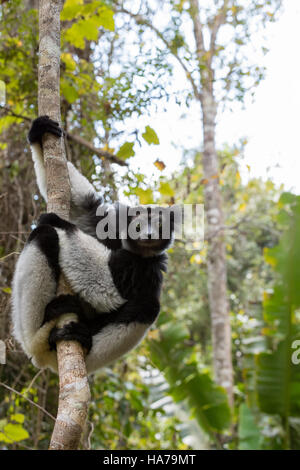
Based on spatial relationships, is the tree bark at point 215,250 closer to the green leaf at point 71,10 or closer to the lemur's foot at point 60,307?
the green leaf at point 71,10

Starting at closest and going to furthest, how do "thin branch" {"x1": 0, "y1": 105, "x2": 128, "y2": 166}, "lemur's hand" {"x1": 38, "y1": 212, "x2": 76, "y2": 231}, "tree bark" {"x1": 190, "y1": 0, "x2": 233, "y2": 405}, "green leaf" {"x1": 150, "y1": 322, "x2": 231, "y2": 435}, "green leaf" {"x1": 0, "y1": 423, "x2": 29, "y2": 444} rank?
1. "lemur's hand" {"x1": 38, "y1": 212, "x2": 76, "y2": 231}
2. "green leaf" {"x1": 0, "y1": 423, "x2": 29, "y2": 444}
3. "green leaf" {"x1": 150, "y1": 322, "x2": 231, "y2": 435}
4. "thin branch" {"x1": 0, "y1": 105, "x2": 128, "y2": 166}
5. "tree bark" {"x1": 190, "y1": 0, "x2": 233, "y2": 405}

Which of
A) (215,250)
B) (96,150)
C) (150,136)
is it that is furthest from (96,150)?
(215,250)

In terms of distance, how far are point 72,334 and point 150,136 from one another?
1.60 meters

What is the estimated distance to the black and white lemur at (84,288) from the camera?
260cm

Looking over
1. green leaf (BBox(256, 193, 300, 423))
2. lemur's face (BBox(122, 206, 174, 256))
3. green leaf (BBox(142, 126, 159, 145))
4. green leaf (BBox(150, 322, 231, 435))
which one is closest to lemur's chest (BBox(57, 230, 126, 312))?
lemur's face (BBox(122, 206, 174, 256))

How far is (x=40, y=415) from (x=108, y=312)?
178cm

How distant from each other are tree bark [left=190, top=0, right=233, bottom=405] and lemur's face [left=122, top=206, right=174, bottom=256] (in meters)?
2.58

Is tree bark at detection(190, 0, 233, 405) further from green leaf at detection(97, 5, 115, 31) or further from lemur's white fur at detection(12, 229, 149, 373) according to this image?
lemur's white fur at detection(12, 229, 149, 373)

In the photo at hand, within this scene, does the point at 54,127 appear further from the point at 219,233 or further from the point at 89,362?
the point at 219,233

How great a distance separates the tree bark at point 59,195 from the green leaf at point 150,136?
719mm

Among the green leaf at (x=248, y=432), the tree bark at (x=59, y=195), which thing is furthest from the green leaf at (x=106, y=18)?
the green leaf at (x=248, y=432)

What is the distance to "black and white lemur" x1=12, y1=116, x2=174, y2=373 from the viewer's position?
2600mm

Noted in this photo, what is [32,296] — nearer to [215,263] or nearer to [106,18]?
[106,18]
